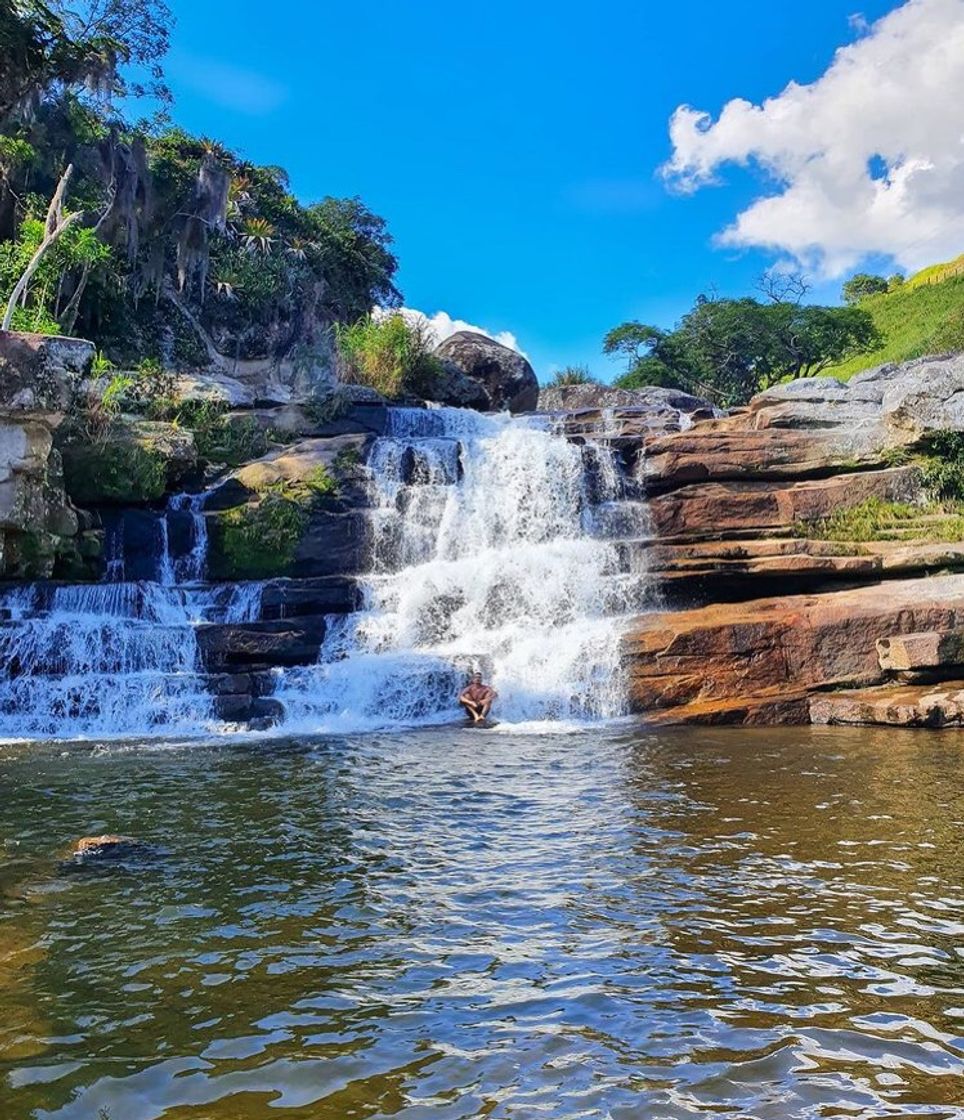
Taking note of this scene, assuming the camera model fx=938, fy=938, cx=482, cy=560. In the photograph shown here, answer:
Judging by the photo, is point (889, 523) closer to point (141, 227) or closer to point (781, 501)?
point (781, 501)

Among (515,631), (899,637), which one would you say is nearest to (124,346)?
(515,631)

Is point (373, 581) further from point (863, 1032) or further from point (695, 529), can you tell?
point (863, 1032)

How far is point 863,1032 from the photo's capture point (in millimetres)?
4336

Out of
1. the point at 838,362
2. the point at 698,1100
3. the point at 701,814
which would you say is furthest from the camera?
the point at 838,362

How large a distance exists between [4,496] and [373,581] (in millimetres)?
6990

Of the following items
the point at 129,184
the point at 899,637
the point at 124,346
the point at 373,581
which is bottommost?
the point at 899,637

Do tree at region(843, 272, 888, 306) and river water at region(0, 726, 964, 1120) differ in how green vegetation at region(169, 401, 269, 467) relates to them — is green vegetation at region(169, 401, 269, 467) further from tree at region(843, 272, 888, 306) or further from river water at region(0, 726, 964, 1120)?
tree at region(843, 272, 888, 306)

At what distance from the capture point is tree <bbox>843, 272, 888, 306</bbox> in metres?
69.9

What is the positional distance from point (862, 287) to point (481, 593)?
2501 inches

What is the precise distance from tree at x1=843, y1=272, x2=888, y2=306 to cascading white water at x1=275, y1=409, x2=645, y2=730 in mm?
54934

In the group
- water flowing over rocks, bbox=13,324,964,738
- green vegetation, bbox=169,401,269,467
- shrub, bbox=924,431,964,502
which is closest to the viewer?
water flowing over rocks, bbox=13,324,964,738

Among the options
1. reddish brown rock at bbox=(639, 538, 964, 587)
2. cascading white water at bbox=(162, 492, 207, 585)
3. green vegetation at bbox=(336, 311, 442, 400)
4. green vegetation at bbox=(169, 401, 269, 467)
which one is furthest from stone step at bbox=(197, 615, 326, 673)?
green vegetation at bbox=(336, 311, 442, 400)

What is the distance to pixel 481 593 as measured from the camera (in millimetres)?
18453

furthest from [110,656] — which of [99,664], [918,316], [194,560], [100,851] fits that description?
[918,316]
